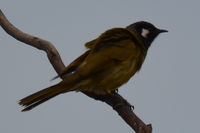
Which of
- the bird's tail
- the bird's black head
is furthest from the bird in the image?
the bird's black head

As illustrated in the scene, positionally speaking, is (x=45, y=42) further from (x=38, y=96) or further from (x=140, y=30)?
(x=140, y=30)

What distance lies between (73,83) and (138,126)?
1.04 m

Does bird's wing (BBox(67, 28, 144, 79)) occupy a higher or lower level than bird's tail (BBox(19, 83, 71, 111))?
higher

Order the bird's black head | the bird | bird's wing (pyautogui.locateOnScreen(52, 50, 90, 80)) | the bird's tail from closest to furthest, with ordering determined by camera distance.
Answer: the bird's tail → the bird → bird's wing (pyautogui.locateOnScreen(52, 50, 90, 80)) → the bird's black head

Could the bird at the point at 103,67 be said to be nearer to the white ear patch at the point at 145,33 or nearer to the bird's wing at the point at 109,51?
the bird's wing at the point at 109,51

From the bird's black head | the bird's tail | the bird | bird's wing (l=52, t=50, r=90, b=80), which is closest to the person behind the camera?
the bird's tail

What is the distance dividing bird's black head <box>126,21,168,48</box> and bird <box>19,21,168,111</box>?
296mm

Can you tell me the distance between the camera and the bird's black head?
24.3 ft

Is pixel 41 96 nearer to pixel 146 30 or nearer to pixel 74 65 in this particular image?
pixel 74 65

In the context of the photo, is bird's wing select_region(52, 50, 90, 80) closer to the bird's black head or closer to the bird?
the bird

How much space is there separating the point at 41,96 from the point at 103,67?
3.02ft

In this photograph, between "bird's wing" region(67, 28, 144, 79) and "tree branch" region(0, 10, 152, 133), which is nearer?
"tree branch" region(0, 10, 152, 133)

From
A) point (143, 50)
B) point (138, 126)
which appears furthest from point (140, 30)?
point (138, 126)

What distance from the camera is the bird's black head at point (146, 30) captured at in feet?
24.3
